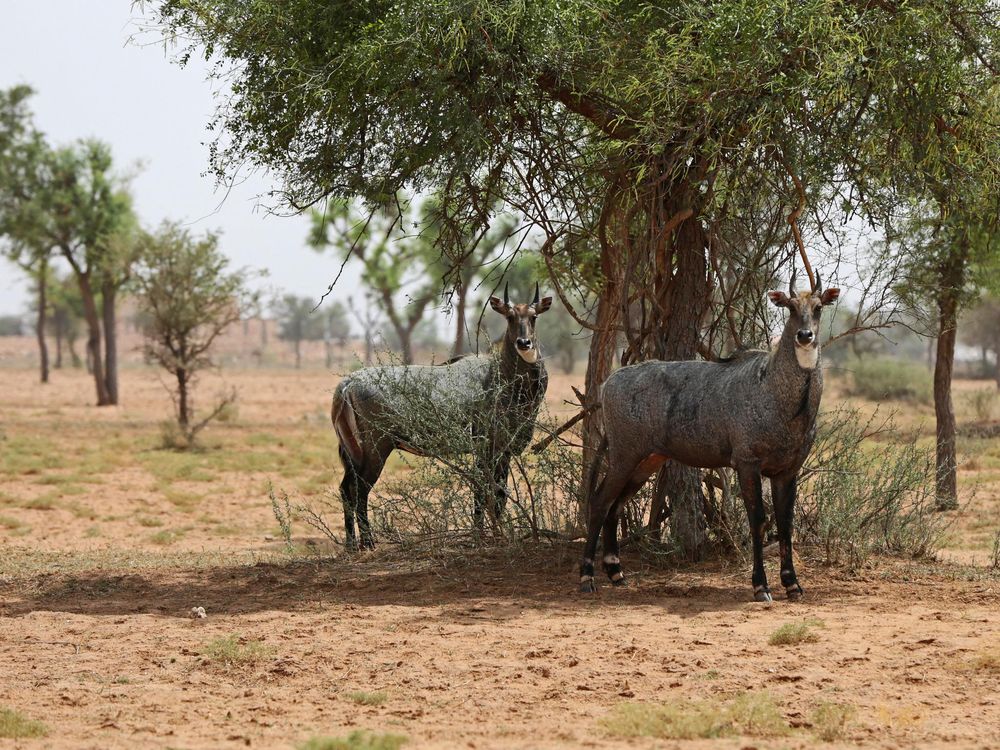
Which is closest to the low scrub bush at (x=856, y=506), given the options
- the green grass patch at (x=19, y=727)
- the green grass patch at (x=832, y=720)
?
the green grass patch at (x=832, y=720)

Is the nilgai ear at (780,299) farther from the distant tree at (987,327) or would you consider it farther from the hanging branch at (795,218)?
the distant tree at (987,327)

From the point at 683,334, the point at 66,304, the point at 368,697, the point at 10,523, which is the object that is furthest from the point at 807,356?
the point at 66,304

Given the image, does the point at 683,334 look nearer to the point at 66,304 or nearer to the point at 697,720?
the point at 697,720

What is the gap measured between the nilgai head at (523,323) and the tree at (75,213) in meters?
27.7

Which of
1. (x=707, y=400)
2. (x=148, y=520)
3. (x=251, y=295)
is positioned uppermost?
(x=251, y=295)

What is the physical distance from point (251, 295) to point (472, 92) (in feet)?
64.7

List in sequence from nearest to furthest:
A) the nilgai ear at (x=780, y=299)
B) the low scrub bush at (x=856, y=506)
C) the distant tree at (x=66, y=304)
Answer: the nilgai ear at (x=780, y=299)
the low scrub bush at (x=856, y=506)
the distant tree at (x=66, y=304)

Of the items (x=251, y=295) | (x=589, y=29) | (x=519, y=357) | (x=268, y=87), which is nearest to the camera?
(x=589, y=29)

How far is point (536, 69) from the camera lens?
940 cm

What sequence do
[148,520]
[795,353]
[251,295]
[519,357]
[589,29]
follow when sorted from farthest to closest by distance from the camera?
[251,295]
[148,520]
[519,357]
[589,29]
[795,353]

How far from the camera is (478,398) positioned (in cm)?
1049

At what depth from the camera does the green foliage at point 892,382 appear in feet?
124

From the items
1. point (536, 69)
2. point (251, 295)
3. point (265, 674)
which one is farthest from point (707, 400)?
point (251, 295)

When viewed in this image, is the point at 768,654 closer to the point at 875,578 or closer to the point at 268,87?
the point at 875,578
